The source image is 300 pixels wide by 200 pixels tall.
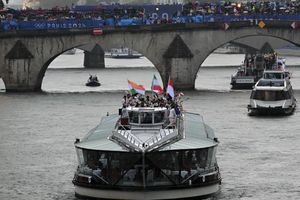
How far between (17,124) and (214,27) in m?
36.3

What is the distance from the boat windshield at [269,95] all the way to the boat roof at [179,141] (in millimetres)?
30703

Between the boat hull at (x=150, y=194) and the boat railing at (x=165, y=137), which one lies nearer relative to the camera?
the boat hull at (x=150, y=194)

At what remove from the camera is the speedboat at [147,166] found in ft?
201

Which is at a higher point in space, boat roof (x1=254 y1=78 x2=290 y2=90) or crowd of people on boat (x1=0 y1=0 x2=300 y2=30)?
crowd of people on boat (x1=0 y1=0 x2=300 y2=30)

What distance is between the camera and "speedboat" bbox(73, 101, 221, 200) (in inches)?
2408

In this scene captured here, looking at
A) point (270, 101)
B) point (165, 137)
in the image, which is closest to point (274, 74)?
point (270, 101)

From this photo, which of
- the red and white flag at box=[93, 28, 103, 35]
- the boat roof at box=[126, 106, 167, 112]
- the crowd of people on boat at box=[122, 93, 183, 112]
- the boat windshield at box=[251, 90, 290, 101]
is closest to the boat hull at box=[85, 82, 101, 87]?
the red and white flag at box=[93, 28, 103, 35]

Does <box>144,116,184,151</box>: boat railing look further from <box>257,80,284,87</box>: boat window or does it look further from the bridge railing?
the bridge railing

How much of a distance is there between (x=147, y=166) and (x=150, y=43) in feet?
225

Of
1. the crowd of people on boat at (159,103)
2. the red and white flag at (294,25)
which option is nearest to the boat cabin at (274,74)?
the red and white flag at (294,25)

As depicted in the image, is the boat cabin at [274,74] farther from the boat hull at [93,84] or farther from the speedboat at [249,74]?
the boat hull at [93,84]

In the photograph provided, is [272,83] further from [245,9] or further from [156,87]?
[156,87]

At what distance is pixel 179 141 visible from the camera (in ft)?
210

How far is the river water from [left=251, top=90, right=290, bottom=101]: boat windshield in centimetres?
209
